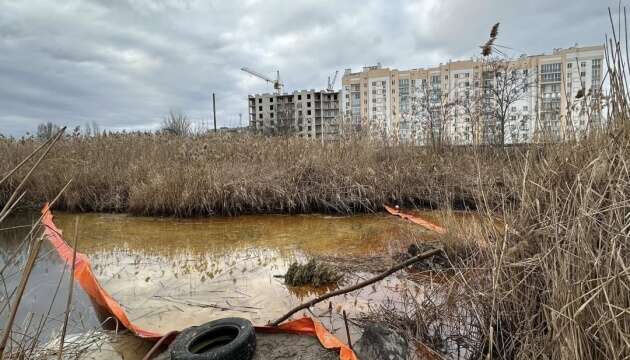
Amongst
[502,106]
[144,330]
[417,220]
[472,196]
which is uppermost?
[502,106]

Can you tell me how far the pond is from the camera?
2443mm

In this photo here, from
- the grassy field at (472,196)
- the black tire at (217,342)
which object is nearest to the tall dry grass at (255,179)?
the grassy field at (472,196)

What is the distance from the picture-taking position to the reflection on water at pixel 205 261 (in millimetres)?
2504

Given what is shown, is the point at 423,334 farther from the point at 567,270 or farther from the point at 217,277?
the point at 217,277

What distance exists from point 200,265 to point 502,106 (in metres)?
7.48

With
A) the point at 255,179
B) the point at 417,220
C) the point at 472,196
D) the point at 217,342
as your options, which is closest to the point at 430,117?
the point at 417,220

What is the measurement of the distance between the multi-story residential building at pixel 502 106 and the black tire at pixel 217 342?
7.05 feet

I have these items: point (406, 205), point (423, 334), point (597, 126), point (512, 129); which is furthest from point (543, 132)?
point (512, 129)

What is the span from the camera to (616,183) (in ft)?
4.63

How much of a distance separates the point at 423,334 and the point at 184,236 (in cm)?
359

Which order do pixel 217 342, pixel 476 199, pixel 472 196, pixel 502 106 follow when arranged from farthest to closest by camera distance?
pixel 502 106, pixel 472 196, pixel 476 199, pixel 217 342

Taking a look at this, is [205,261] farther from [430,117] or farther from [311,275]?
[430,117]

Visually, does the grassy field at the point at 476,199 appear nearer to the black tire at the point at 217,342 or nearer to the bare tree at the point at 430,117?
the bare tree at the point at 430,117

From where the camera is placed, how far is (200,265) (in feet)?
11.2
